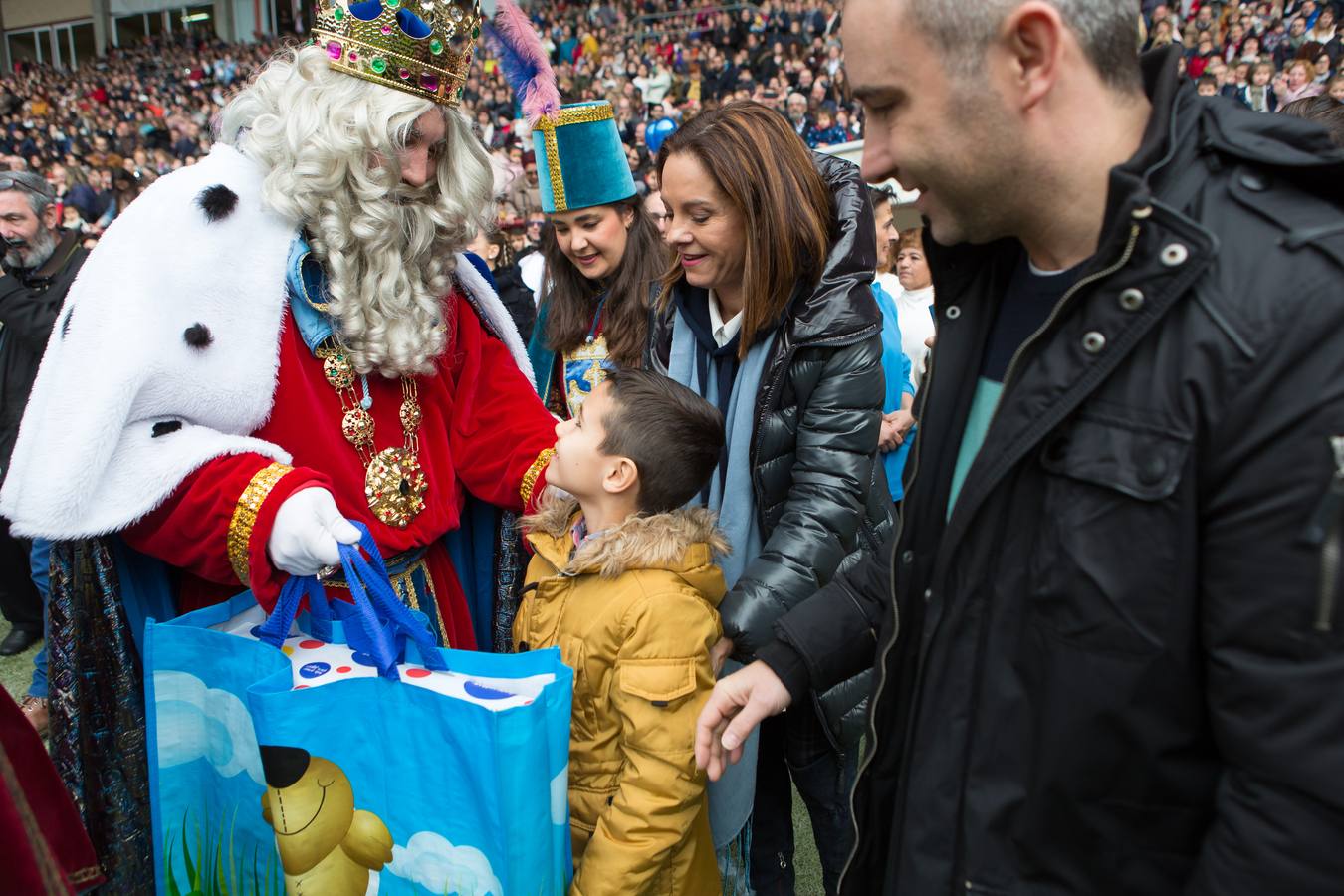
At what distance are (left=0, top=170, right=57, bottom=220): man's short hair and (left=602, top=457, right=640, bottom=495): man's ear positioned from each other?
13.3 feet

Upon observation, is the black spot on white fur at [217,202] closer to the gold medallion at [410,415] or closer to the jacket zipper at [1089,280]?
the gold medallion at [410,415]

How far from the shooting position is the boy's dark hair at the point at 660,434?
1874 mm

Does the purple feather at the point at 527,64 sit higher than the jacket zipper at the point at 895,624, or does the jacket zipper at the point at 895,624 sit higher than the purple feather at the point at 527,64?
the purple feather at the point at 527,64

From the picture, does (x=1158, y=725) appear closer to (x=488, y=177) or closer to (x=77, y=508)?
(x=77, y=508)

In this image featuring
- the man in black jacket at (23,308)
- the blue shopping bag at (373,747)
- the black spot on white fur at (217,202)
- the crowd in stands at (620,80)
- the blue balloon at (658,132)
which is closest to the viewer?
the blue shopping bag at (373,747)

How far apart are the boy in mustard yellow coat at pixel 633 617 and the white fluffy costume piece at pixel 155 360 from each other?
1.95 ft

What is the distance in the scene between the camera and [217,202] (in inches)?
74.0

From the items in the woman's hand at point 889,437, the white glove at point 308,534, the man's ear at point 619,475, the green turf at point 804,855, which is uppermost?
the man's ear at point 619,475

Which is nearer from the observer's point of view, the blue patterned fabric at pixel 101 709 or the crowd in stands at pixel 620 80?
the blue patterned fabric at pixel 101 709

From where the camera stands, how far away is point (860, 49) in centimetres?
110

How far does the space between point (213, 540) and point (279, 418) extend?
0.31 m

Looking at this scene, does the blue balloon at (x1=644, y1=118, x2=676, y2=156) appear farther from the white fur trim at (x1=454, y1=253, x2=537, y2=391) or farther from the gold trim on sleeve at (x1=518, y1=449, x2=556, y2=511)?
the gold trim on sleeve at (x1=518, y1=449, x2=556, y2=511)

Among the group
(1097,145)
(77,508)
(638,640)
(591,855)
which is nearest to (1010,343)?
(1097,145)

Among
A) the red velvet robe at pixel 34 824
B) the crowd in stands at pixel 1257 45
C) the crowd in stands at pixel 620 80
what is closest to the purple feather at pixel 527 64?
the crowd in stands at pixel 620 80
